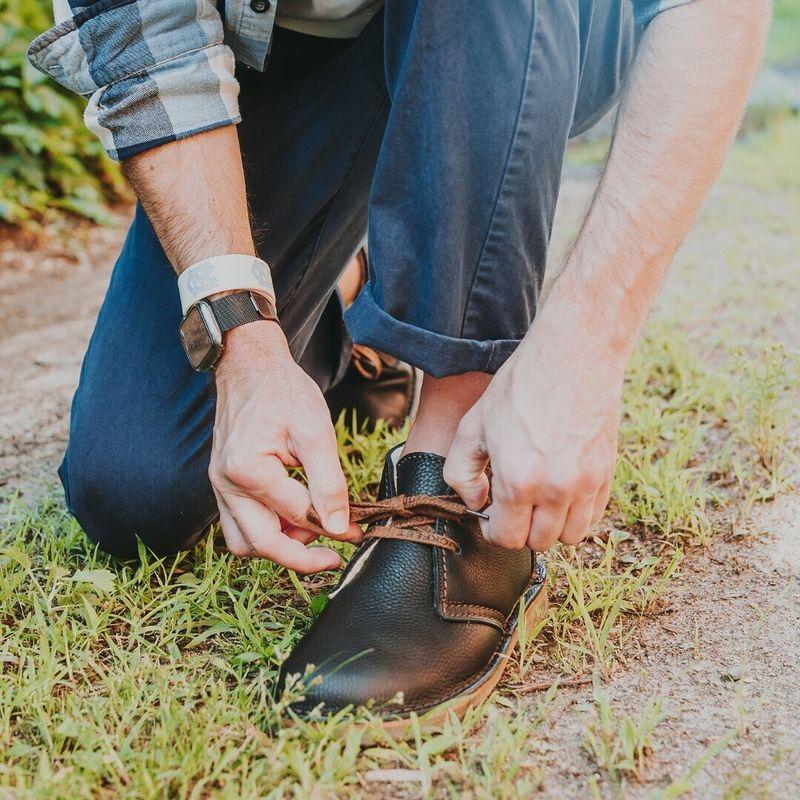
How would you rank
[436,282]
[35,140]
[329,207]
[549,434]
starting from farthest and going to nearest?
[35,140] → [329,207] → [436,282] → [549,434]

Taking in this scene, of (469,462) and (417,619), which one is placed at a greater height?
(469,462)

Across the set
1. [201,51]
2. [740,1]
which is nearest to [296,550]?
[201,51]

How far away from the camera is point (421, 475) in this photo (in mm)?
1371

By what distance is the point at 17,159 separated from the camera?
384cm

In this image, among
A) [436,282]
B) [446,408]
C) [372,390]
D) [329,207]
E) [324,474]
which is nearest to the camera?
[324,474]

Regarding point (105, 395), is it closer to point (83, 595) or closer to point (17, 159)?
point (83, 595)

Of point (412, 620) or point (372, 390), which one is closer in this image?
point (412, 620)

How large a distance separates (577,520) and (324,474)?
1.15 feet

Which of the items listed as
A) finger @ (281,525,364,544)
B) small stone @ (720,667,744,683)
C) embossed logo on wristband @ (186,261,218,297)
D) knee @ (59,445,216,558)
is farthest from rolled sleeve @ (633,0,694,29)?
knee @ (59,445,216,558)

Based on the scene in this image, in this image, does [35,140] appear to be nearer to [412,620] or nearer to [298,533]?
[298,533]

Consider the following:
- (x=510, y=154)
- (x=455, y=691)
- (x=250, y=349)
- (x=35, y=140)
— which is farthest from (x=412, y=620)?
(x=35, y=140)

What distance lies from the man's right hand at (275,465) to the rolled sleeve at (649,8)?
28.3 inches

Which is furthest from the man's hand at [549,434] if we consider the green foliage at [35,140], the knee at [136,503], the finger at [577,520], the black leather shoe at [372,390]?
the green foliage at [35,140]

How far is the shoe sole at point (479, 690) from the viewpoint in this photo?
46.9 inches
